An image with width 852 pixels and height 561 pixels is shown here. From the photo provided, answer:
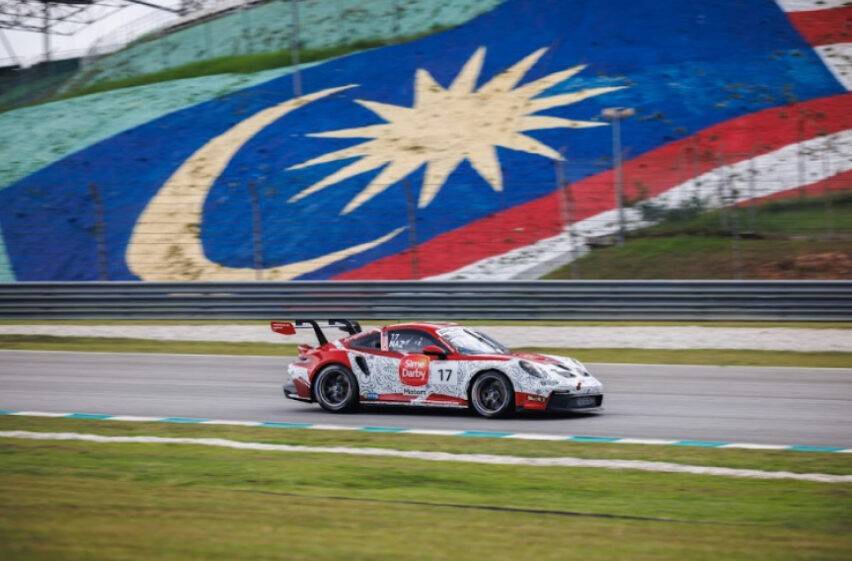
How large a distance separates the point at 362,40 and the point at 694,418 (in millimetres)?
30456

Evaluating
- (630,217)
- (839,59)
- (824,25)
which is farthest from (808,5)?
(630,217)

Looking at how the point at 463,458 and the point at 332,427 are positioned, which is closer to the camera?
the point at 463,458

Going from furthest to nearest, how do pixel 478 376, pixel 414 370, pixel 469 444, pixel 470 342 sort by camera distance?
pixel 470 342 → pixel 414 370 → pixel 478 376 → pixel 469 444

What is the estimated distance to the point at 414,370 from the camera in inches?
512

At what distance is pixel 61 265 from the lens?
91.1ft

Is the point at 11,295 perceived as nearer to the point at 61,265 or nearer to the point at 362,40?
the point at 61,265

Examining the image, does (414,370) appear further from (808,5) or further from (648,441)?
(808,5)

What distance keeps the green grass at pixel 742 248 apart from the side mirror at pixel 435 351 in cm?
916

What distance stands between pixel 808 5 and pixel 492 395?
27774 millimetres

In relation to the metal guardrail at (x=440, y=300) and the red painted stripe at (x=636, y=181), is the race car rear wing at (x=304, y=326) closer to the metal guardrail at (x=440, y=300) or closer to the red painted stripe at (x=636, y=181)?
the metal guardrail at (x=440, y=300)

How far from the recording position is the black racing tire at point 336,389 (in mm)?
13383

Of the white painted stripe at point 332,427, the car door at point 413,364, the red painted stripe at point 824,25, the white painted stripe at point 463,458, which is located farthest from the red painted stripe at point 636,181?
the white painted stripe at point 463,458

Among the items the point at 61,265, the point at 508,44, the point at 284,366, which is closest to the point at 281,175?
the point at 61,265

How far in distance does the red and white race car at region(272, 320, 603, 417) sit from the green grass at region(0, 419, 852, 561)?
8.54 feet
